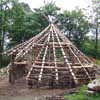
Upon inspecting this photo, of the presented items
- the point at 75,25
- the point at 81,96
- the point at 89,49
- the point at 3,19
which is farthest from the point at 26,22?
the point at 81,96

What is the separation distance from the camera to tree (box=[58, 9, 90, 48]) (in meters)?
21.9

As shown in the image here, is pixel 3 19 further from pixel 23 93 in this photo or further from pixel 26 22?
pixel 23 93

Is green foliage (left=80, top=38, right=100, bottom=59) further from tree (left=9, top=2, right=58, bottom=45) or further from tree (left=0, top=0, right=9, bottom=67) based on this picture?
tree (left=0, top=0, right=9, bottom=67)

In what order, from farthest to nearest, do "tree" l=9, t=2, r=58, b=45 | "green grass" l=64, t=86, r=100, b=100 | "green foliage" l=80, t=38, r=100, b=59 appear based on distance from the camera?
"green foliage" l=80, t=38, r=100, b=59 < "tree" l=9, t=2, r=58, b=45 < "green grass" l=64, t=86, r=100, b=100

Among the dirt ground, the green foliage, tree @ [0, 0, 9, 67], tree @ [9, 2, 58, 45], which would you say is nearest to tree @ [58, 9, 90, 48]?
the green foliage

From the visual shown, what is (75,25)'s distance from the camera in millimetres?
22109

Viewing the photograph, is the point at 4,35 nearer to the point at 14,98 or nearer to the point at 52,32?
the point at 52,32

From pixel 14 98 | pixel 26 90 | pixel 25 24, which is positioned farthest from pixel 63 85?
Answer: pixel 25 24

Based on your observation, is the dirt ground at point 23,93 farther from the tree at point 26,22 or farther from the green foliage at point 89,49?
the green foliage at point 89,49

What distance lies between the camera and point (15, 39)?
73.0 ft

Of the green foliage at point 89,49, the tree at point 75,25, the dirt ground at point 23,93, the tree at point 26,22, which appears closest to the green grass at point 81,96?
the dirt ground at point 23,93

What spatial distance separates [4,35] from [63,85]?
1375 centimetres

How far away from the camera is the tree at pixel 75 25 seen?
2194 cm

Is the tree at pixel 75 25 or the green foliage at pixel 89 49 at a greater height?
the tree at pixel 75 25
